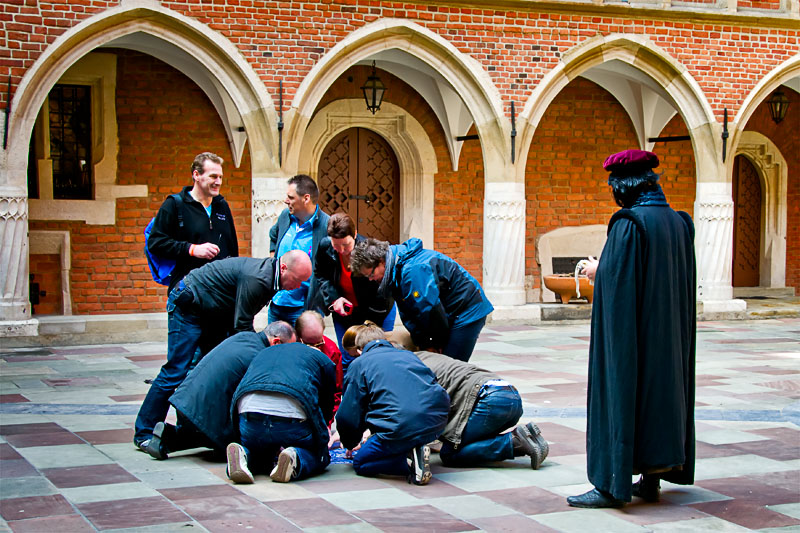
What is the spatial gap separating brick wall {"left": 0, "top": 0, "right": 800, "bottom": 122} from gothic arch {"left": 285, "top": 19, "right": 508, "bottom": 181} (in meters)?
0.12

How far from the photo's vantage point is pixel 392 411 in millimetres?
5266

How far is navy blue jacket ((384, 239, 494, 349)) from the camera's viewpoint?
591cm

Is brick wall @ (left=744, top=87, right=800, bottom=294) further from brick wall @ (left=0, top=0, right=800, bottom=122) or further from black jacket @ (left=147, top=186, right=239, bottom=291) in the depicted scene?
black jacket @ (left=147, top=186, right=239, bottom=291)

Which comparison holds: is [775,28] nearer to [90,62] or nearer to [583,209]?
[583,209]

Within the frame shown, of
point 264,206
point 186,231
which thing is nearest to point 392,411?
point 186,231

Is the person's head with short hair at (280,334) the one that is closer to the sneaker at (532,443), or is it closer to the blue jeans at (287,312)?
the blue jeans at (287,312)

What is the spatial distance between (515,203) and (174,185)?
14.6 feet

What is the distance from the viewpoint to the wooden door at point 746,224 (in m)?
17.9

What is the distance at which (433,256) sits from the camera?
6.05m

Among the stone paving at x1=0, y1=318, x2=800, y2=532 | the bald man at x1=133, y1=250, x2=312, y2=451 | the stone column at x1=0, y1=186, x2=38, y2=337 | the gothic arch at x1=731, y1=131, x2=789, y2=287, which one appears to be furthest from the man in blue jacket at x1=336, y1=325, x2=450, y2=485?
the gothic arch at x1=731, y1=131, x2=789, y2=287

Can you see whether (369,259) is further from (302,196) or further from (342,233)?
(302,196)

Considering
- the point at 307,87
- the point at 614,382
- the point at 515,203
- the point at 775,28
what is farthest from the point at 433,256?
the point at 775,28

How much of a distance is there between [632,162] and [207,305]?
98.1 inches

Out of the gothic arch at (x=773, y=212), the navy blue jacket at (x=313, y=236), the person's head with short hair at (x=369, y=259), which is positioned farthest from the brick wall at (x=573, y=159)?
the person's head with short hair at (x=369, y=259)
